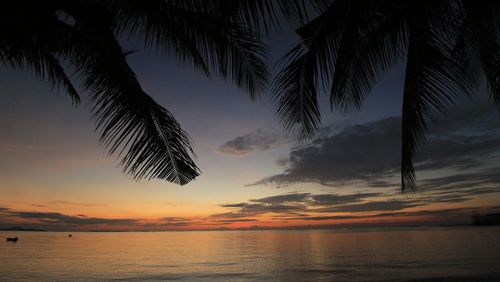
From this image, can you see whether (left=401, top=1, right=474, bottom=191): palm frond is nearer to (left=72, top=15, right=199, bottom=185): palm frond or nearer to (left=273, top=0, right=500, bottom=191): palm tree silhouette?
(left=273, top=0, right=500, bottom=191): palm tree silhouette

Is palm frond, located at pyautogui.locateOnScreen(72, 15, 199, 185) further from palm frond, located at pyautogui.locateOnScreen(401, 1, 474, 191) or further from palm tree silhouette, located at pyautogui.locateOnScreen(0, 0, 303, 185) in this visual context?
palm frond, located at pyautogui.locateOnScreen(401, 1, 474, 191)

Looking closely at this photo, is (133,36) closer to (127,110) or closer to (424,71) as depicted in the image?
(127,110)

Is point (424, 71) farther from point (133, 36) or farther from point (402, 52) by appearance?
point (133, 36)

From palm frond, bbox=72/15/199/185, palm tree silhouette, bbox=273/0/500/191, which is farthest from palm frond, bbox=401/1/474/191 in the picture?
palm frond, bbox=72/15/199/185

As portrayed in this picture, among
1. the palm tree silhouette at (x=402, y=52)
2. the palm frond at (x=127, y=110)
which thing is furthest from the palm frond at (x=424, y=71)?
the palm frond at (x=127, y=110)

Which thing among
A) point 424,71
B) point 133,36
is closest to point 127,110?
point 133,36

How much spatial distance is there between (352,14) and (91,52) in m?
3.17

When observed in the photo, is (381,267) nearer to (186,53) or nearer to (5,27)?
(186,53)

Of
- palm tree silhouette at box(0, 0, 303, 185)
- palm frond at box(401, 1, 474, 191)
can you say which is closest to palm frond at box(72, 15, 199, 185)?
palm tree silhouette at box(0, 0, 303, 185)

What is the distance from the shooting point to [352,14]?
4.66 m

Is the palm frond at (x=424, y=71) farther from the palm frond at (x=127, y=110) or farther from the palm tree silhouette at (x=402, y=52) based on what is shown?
the palm frond at (x=127, y=110)

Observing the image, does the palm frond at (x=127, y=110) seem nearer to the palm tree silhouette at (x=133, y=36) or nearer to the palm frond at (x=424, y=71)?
the palm tree silhouette at (x=133, y=36)

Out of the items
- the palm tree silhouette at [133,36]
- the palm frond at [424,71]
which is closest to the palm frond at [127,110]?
the palm tree silhouette at [133,36]

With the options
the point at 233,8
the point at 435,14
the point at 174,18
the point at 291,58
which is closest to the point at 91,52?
the point at 174,18
